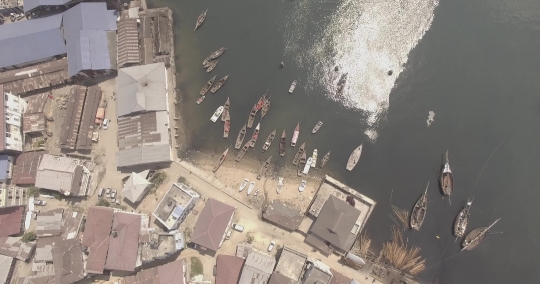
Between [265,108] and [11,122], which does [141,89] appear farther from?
[11,122]

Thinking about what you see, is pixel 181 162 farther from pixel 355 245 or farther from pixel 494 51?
pixel 494 51

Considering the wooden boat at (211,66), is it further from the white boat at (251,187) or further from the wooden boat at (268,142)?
the white boat at (251,187)

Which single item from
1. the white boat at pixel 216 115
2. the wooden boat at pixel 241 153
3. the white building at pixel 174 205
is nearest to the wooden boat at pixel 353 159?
the wooden boat at pixel 241 153

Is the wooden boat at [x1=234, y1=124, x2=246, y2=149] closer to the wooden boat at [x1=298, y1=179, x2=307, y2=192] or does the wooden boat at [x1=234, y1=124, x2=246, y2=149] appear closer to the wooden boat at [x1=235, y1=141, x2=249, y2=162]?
the wooden boat at [x1=235, y1=141, x2=249, y2=162]

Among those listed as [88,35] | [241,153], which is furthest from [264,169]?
[88,35]

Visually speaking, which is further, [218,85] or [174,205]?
[218,85]
